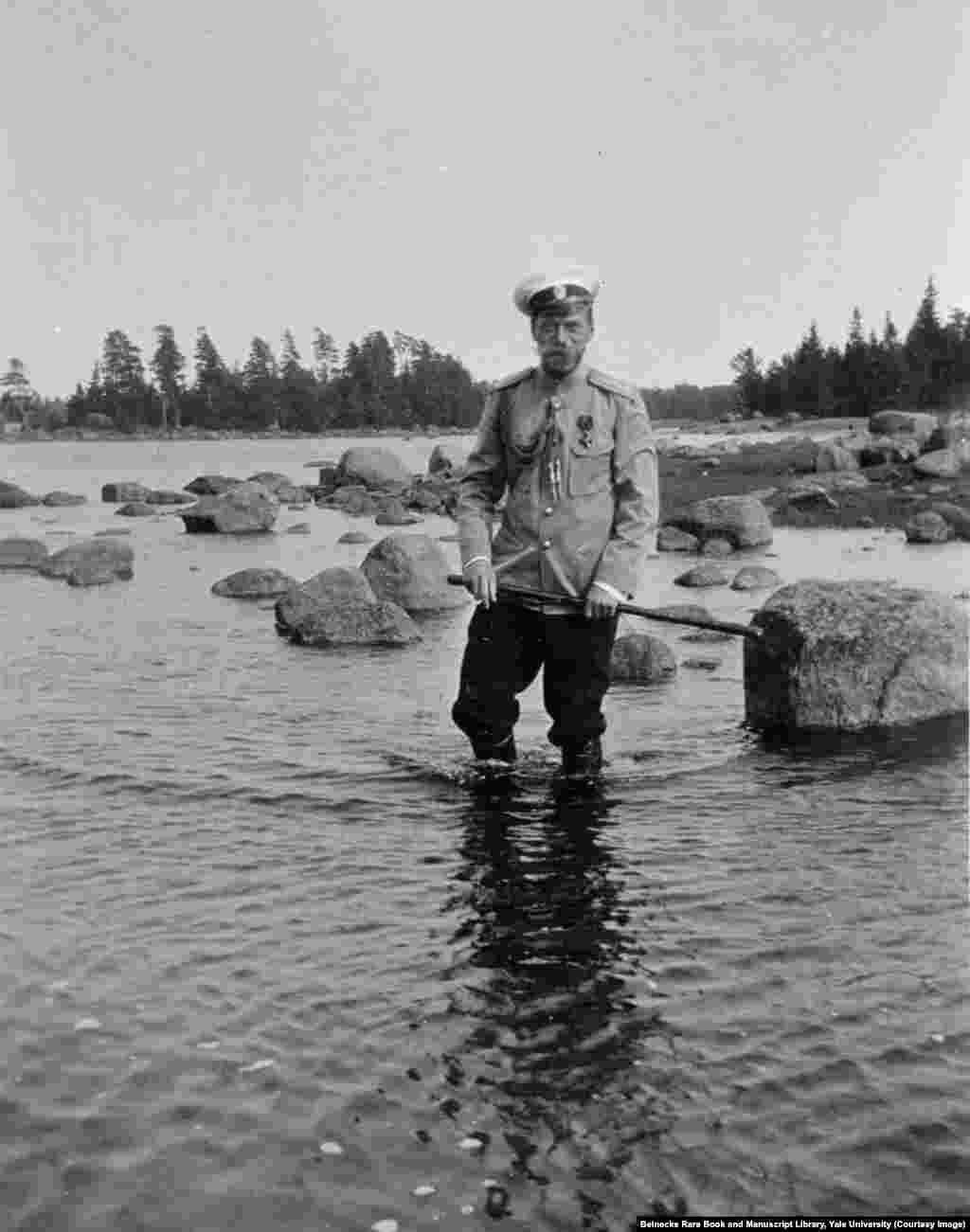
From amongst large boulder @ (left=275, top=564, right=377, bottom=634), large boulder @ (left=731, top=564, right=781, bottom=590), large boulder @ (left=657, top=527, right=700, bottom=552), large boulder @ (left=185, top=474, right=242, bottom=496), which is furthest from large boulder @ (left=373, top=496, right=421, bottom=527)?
large boulder @ (left=275, top=564, right=377, bottom=634)

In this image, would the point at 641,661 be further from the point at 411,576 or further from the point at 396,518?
the point at 396,518

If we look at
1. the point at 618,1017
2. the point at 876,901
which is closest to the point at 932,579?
the point at 876,901

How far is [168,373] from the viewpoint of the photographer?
165125 mm

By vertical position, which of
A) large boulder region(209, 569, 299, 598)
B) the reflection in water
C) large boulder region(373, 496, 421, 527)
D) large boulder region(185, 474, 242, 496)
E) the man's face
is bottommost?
the reflection in water

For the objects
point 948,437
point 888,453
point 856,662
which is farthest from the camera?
point 888,453

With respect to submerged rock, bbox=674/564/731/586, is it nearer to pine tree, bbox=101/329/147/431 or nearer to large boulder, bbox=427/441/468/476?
large boulder, bbox=427/441/468/476

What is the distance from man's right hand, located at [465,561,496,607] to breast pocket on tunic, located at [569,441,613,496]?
583 mm

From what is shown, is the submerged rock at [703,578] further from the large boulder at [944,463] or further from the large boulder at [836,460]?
the large boulder at [836,460]

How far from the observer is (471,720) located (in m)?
7.42

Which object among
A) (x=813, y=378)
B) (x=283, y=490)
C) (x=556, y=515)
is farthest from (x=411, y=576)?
(x=813, y=378)

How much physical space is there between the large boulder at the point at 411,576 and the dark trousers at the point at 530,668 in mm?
8931

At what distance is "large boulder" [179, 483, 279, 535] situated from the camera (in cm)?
2991

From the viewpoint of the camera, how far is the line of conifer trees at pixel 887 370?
102 meters

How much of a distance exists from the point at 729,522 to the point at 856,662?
15.3 metres
